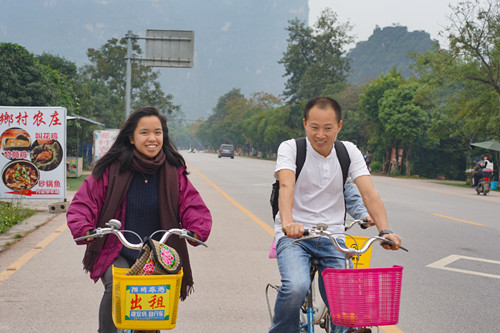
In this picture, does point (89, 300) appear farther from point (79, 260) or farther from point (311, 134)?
point (311, 134)

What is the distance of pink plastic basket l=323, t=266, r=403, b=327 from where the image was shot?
2.70 metres

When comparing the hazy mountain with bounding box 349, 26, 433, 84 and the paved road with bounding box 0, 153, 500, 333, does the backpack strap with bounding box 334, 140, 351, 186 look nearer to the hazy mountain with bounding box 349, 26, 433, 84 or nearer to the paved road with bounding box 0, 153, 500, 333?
the paved road with bounding box 0, 153, 500, 333

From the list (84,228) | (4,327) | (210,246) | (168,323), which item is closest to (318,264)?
(168,323)

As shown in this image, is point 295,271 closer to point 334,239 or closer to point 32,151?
point 334,239

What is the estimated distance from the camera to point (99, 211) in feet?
11.2

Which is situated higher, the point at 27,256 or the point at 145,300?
the point at 145,300

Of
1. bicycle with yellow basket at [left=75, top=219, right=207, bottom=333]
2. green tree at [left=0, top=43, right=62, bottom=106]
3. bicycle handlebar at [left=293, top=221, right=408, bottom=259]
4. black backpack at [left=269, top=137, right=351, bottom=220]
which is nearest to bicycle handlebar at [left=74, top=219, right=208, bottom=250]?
bicycle with yellow basket at [left=75, top=219, right=207, bottom=333]

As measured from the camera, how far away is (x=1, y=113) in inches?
497

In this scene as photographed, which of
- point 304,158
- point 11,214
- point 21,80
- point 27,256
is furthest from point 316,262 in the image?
point 21,80

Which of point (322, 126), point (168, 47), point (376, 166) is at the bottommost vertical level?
point (376, 166)

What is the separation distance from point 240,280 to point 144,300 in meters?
3.99

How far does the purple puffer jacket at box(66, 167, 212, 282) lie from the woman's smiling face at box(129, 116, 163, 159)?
8.4 inches

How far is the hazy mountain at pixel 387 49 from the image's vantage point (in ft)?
448

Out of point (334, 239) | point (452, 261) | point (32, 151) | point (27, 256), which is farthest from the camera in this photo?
point (32, 151)
